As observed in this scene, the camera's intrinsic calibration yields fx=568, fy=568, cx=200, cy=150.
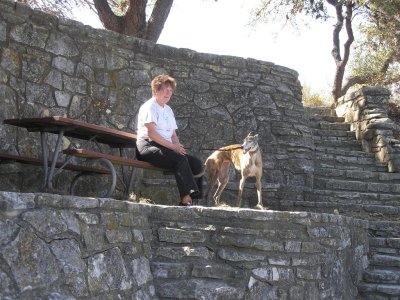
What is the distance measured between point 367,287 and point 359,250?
15.0 inches

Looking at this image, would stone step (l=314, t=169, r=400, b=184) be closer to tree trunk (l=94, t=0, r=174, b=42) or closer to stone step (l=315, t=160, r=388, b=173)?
stone step (l=315, t=160, r=388, b=173)

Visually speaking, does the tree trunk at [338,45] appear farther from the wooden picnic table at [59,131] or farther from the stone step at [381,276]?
the wooden picnic table at [59,131]

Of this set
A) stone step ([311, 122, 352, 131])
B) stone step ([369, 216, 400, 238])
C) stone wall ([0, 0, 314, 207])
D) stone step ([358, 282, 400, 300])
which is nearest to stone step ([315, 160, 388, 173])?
stone wall ([0, 0, 314, 207])

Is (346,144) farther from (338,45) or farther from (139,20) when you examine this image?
(338,45)

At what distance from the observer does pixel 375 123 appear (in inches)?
370

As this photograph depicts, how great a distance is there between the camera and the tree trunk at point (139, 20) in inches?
370

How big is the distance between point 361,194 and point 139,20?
4.54 meters

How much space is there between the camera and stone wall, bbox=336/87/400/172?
29.3 feet

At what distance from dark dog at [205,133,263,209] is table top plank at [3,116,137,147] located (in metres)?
1.06

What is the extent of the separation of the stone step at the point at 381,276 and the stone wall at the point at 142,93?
5.77 feet

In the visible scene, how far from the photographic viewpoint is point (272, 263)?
429 cm

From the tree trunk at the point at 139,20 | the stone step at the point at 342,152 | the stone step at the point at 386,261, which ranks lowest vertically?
the stone step at the point at 386,261

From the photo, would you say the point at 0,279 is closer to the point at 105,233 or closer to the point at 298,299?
the point at 105,233

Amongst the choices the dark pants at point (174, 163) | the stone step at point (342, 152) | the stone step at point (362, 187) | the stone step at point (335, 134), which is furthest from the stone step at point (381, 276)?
the stone step at point (335, 134)
